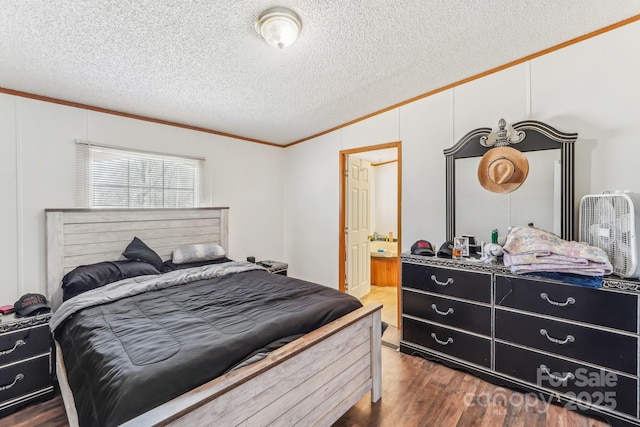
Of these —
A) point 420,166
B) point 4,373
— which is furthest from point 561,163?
point 4,373

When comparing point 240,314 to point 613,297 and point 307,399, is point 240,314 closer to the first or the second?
point 307,399

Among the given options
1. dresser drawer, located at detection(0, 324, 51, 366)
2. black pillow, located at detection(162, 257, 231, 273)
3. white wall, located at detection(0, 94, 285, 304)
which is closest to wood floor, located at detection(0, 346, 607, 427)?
dresser drawer, located at detection(0, 324, 51, 366)

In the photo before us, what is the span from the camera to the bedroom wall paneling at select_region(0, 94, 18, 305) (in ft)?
7.73

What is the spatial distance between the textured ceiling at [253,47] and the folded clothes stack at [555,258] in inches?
61.5

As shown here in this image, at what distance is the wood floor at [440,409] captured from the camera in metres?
1.87

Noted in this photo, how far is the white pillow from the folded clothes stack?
288 cm

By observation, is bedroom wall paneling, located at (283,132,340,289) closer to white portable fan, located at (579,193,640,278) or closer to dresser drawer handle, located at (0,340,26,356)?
white portable fan, located at (579,193,640,278)

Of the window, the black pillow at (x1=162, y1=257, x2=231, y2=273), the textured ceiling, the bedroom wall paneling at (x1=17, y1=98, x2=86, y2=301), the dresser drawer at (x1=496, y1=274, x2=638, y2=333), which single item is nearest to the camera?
the textured ceiling

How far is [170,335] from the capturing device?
151 centimetres

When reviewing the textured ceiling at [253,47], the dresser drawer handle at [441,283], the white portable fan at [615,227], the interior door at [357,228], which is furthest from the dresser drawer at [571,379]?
the textured ceiling at [253,47]

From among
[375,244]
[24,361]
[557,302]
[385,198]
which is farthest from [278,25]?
[385,198]

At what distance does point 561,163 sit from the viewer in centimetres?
235

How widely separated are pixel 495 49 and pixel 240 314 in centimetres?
281

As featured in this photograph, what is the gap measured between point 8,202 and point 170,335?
2113mm
